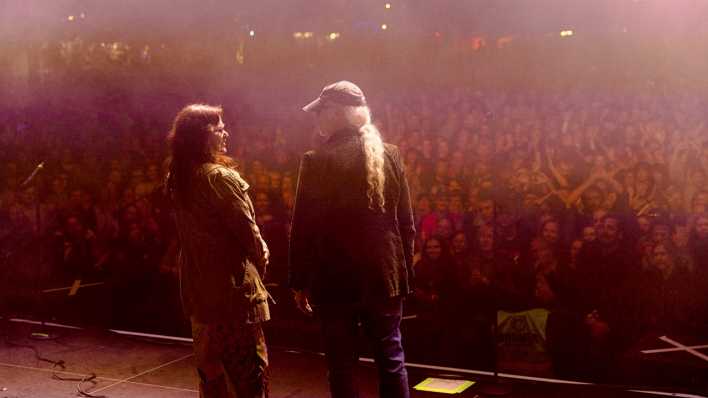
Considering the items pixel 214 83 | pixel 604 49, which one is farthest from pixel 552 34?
pixel 214 83

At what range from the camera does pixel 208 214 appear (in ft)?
9.46

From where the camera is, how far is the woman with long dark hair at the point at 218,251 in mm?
2865

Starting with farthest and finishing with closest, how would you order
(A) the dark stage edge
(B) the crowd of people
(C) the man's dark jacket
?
(B) the crowd of people, (A) the dark stage edge, (C) the man's dark jacket

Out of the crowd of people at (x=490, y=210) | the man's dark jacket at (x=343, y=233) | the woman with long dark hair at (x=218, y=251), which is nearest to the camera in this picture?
the man's dark jacket at (x=343, y=233)

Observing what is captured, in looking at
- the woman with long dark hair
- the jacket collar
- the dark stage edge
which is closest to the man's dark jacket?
the jacket collar

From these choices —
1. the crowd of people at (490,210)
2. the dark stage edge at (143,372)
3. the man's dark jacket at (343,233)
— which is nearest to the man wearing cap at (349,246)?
the man's dark jacket at (343,233)

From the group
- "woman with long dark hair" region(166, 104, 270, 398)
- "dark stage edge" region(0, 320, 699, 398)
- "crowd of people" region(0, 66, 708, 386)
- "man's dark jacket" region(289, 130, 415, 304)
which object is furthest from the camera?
"crowd of people" region(0, 66, 708, 386)

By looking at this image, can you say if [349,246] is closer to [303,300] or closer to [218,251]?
[303,300]

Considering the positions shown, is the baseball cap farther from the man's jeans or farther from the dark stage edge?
the dark stage edge

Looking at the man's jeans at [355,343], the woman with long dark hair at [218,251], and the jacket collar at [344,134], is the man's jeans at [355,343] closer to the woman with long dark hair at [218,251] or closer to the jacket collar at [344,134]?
the woman with long dark hair at [218,251]

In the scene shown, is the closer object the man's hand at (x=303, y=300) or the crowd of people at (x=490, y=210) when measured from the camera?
the man's hand at (x=303, y=300)

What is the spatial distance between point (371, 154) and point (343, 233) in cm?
29

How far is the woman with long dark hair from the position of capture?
2.87 m

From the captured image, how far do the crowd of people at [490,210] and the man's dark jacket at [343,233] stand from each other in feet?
2.20
